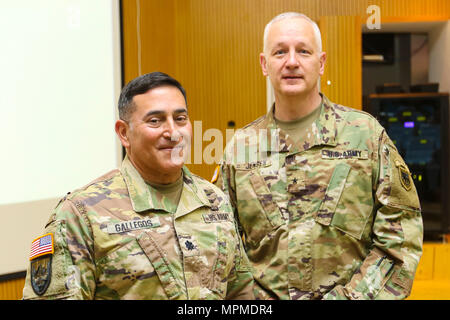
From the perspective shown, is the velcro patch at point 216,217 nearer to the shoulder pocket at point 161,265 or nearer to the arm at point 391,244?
the shoulder pocket at point 161,265

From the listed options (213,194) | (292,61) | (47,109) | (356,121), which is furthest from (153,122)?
(47,109)

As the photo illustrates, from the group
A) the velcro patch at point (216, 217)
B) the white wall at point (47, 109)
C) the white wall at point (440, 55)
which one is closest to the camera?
the velcro patch at point (216, 217)

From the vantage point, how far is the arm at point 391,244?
171cm

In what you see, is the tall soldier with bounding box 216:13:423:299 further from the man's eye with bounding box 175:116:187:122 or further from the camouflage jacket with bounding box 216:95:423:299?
the man's eye with bounding box 175:116:187:122

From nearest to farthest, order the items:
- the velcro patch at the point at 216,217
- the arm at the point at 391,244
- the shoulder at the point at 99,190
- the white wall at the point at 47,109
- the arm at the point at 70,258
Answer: the arm at the point at 70,258
the shoulder at the point at 99,190
the velcro patch at the point at 216,217
the arm at the point at 391,244
the white wall at the point at 47,109

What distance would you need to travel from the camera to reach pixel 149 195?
142 cm

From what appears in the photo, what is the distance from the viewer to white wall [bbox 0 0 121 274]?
264 cm

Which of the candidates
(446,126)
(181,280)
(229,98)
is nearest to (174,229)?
(181,280)

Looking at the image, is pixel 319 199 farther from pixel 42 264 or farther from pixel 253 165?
pixel 42 264

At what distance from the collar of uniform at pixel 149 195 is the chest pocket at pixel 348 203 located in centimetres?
48

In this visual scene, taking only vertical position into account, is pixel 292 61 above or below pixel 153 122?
above

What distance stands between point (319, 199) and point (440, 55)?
3355 millimetres

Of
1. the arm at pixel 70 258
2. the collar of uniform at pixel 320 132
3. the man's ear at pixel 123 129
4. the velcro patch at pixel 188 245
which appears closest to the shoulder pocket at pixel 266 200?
the collar of uniform at pixel 320 132

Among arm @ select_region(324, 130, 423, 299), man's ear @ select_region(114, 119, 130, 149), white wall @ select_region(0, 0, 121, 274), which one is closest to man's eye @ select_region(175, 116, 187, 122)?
man's ear @ select_region(114, 119, 130, 149)
